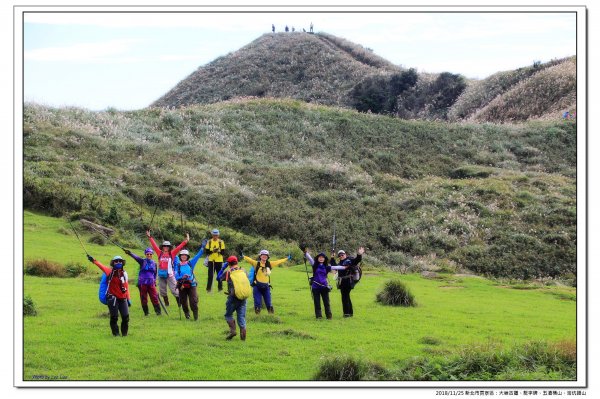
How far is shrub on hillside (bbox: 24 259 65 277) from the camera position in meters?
30.3

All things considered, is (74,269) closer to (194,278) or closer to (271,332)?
(194,278)

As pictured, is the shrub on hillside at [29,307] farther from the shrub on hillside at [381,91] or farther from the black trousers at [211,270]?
the shrub on hillside at [381,91]

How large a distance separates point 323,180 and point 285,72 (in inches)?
2762

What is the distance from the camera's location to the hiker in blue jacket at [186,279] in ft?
78.2

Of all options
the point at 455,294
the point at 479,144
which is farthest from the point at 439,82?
the point at 455,294

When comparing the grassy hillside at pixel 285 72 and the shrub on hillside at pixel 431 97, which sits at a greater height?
the grassy hillside at pixel 285 72

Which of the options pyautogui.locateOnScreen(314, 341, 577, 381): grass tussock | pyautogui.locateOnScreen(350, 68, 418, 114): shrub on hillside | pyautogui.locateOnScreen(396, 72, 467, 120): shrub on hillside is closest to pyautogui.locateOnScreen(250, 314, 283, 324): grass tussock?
pyautogui.locateOnScreen(314, 341, 577, 381): grass tussock

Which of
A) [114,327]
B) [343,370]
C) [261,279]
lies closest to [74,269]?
[261,279]

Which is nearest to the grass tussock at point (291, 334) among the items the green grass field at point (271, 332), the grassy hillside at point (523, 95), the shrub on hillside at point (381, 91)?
the green grass field at point (271, 332)

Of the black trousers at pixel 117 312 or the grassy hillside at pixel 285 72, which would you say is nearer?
the black trousers at pixel 117 312

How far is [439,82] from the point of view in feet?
378

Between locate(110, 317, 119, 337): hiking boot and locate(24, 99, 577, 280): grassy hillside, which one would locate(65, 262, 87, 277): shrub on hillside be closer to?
locate(24, 99, 577, 280): grassy hillside

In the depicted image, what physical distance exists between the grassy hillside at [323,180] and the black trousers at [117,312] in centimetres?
1703

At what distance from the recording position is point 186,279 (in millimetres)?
23938
